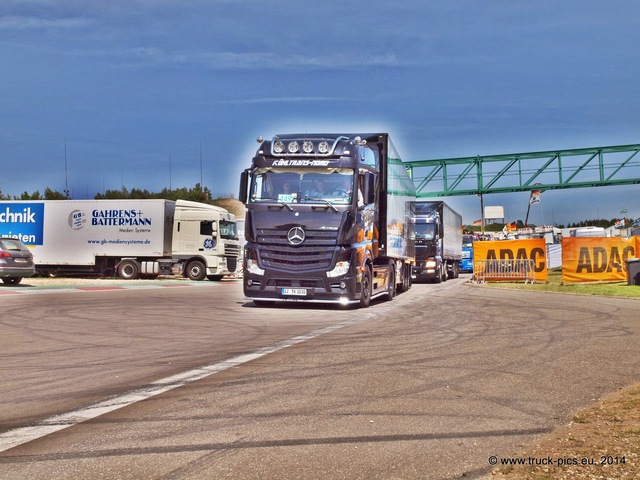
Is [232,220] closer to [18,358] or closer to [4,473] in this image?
[18,358]

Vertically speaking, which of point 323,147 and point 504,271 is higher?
point 323,147

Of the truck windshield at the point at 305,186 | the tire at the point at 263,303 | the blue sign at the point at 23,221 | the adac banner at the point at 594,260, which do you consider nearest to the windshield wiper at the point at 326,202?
the truck windshield at the point at 305,186

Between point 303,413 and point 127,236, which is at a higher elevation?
point 127,236

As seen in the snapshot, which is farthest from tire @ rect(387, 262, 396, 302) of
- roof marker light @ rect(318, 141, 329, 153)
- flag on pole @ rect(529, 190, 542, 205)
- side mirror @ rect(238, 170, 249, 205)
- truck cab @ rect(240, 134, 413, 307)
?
flag on pole @ rect(529, 190, 542, 205)

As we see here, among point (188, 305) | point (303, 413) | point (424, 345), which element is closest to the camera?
point (303, 413)

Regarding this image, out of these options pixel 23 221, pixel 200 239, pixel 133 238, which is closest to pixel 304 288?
pixel 200 239

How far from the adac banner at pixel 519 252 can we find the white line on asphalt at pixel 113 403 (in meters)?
23.0

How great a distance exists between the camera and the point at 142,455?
14.5 feet

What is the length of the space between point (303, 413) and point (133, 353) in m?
4.20

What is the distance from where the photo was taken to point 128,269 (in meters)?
34.8

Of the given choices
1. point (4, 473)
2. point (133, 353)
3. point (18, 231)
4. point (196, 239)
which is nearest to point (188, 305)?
point (133, 353)

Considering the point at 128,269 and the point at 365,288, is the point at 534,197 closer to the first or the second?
the point at 128,269

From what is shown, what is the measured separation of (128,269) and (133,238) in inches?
57.8

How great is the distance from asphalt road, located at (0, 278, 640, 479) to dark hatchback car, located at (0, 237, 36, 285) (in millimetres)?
11967
